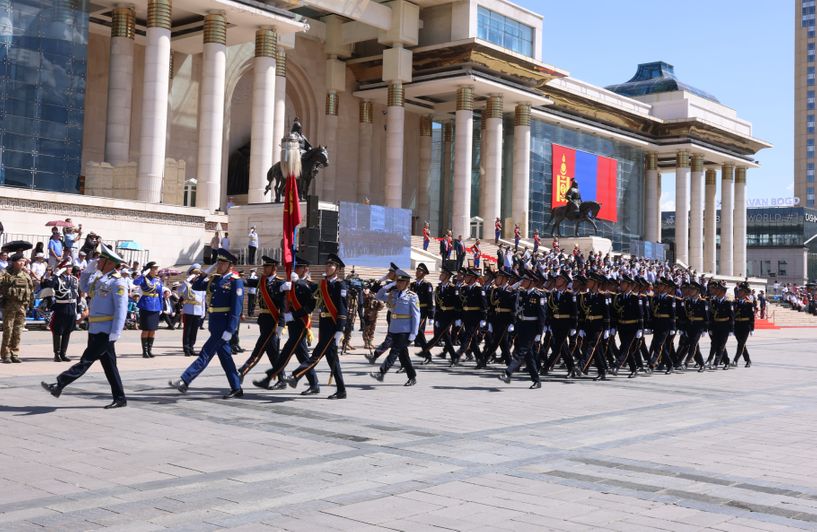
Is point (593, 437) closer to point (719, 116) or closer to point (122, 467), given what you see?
point (122, 467)

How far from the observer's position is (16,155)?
30.2m

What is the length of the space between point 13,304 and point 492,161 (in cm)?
3576

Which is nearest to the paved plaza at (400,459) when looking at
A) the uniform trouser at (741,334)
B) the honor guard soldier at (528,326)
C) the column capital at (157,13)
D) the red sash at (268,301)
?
the honor guard soldier at (528,326)

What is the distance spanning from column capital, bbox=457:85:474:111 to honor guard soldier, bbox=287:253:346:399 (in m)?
35.4

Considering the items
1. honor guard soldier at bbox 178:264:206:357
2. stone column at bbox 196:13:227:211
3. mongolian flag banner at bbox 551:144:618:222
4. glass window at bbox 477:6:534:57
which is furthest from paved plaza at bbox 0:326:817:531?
mongolian flag banner at bbox 551:144:618:222

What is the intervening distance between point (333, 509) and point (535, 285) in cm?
856

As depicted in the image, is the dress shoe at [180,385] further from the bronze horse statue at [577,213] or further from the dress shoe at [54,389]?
the bronze horse statue at [577,213]

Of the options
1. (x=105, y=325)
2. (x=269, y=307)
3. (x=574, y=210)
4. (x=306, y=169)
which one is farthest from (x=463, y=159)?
(x=105, y=325)

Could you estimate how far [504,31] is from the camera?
48312 millimetres

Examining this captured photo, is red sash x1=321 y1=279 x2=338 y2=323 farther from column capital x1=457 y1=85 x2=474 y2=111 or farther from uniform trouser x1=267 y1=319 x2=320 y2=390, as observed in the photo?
column capital x1=457 y1=85 x2=474 y2=111

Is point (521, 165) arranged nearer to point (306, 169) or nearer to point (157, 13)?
point (306, 169)

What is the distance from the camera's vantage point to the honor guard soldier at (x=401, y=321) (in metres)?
13.3

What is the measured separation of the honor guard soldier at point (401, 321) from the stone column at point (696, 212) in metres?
55.0

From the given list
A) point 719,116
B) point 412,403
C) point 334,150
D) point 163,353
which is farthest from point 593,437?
point 719,116
